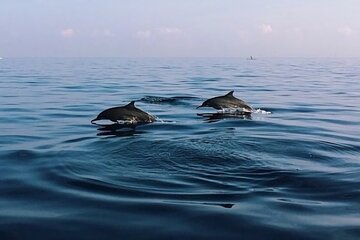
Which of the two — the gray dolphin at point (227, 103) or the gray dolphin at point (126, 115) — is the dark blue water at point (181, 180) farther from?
the gray dolphin at point (227, 103)

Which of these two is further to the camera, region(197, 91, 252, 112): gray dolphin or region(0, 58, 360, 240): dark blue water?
region(197, 91, 252, 112): gray dolphin

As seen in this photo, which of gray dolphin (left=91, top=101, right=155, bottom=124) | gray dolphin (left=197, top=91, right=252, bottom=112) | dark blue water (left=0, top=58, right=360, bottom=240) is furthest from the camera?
gray dolphin (left=197, top=91, right=252, bottom=112)

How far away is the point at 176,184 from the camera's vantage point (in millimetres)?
8414

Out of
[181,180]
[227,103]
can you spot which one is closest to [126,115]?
[227,103]

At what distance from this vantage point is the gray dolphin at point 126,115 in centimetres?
1608

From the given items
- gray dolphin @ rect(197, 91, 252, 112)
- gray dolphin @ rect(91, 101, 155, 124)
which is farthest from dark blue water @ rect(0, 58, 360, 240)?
gray dolphin @ rect(197, 91, 252, 112)

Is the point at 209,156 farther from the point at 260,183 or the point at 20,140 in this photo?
the point at 20,140

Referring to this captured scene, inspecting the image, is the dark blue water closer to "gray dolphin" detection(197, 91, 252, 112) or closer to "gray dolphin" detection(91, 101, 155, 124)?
"gray dolphin" detection(91, 101, 155, 124)

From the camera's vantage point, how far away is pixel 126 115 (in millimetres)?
16266

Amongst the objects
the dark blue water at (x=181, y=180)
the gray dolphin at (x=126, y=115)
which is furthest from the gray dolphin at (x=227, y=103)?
the gray dolphin at (x=126, y=115)

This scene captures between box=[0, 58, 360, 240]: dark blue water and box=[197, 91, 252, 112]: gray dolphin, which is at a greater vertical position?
box=[197, 91, 252, 112]: gray dolphin

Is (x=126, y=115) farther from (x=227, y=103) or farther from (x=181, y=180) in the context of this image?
(x=181, y=180)

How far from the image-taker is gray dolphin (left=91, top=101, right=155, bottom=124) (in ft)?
52.7

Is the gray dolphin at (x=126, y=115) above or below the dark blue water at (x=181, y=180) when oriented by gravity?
above
